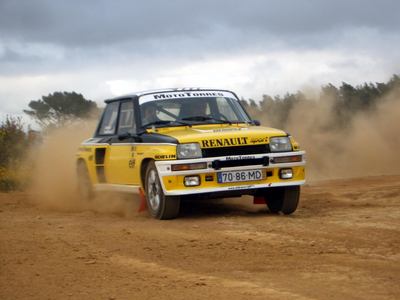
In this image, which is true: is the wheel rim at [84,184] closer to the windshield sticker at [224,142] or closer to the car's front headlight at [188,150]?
the car's front headlight at [188,150]

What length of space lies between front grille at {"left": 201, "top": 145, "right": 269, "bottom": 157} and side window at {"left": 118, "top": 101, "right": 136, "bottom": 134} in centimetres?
169

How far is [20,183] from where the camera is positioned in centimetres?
2011

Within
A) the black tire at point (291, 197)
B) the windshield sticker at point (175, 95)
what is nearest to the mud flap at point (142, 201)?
the windshield sticker at point (175, 95)

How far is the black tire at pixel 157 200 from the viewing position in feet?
32.3

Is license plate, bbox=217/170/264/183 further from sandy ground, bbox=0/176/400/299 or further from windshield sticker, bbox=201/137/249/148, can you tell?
sandy ground, bbox=0/176/400/299

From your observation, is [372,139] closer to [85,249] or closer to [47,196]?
[47,196]

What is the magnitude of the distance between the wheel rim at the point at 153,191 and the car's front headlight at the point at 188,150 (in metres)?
0.58

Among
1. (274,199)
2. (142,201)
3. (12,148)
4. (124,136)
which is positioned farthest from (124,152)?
(12,148)

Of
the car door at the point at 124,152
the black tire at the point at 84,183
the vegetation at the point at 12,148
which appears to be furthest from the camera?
the vegetation at the point at 12,148

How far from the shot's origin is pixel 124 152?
11.0 meters

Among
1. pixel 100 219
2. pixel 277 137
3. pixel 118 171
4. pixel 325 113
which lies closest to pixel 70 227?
pixel 100 219

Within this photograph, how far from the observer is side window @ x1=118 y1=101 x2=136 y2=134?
1112cm

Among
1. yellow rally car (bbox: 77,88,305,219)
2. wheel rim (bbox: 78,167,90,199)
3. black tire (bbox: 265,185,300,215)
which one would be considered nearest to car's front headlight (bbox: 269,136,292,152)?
yellow rally car (bbox: 77,88,305,219)

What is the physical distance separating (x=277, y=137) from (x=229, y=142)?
26.4 inches
